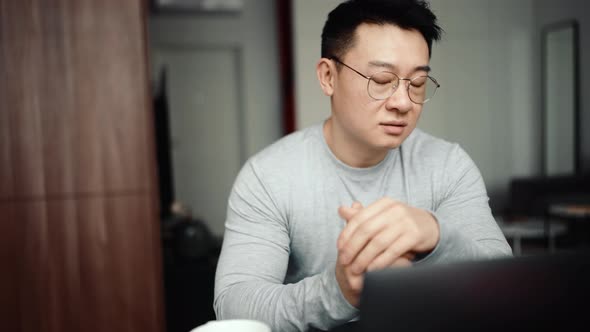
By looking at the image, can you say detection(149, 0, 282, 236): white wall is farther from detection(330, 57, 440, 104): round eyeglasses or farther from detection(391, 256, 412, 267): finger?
detection(391, 256, 412, 267): finger

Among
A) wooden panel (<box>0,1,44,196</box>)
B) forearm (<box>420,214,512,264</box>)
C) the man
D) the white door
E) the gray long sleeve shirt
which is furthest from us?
the white door

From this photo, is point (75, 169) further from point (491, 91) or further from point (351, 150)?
point (491, 91)

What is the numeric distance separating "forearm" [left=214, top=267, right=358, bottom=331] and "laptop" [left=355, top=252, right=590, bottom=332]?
27 centimetres

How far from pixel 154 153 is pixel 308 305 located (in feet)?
5.76

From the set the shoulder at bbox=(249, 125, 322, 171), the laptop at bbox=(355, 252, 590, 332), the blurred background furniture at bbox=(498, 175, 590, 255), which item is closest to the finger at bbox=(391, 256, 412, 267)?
the laptop at bbox=(355, 252, 590, 332)

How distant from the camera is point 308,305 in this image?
0.76m

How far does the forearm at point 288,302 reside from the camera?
0.72 metres

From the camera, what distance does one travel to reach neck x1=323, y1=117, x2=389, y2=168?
122 cm

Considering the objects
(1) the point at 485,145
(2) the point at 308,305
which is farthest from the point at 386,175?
(1) the point at 485,145

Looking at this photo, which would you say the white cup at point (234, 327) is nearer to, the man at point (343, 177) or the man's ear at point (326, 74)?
the man at point (343, 177)

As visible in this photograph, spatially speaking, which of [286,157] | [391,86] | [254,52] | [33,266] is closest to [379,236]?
[391,86]

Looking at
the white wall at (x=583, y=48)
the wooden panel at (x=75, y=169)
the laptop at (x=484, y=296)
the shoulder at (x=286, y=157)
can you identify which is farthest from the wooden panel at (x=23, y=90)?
the white wall at (x=583, y=48)

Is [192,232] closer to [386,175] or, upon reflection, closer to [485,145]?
[386,175]

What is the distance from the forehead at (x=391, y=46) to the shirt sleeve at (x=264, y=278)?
1.29 ft
